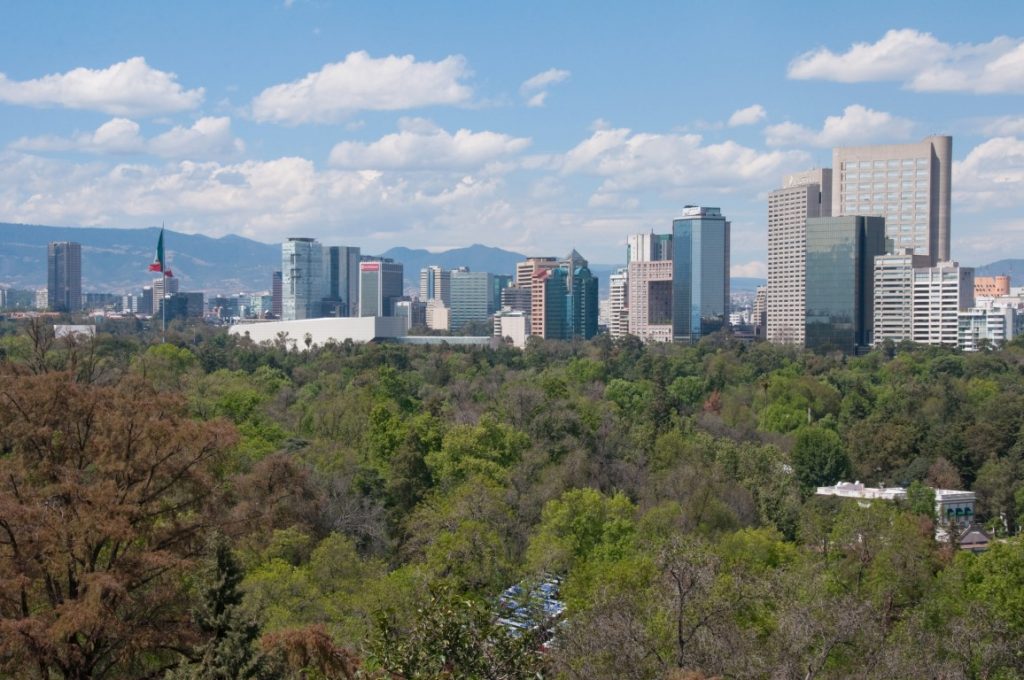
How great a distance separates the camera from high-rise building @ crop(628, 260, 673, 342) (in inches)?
6043

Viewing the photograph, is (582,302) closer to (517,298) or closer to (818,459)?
(517,298)

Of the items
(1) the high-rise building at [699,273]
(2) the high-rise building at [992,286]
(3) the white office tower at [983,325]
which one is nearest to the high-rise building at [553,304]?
(1) the high-rise building at [699,273]

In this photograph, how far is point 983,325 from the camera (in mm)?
117500

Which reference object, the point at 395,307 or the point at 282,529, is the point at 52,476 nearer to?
the point at 282,529

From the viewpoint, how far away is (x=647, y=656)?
1661 centimetres

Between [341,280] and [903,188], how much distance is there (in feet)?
278

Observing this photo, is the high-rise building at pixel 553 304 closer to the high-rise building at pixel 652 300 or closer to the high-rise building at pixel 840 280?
the high-rise building at pixel 652 300

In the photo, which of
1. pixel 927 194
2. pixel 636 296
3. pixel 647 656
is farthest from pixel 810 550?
pixel 636 296

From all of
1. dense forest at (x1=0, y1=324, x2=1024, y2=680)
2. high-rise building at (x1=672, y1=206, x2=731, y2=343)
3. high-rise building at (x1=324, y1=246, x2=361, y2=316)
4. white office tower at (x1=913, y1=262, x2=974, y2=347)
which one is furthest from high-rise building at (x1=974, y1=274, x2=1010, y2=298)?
dense forest at (x1=0, y1=324, x2=1024, y2=680)

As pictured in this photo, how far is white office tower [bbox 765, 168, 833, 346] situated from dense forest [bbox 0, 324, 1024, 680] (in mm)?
76620

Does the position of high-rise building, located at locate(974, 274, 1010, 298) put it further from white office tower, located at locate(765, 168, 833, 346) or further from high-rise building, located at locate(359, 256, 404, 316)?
high-rise building, located at locate(359, 256, 404, 316)

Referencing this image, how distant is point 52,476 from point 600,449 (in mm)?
26850

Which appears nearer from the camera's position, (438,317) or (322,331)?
(322,331)

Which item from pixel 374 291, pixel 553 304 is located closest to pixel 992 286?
pixel 553 304
